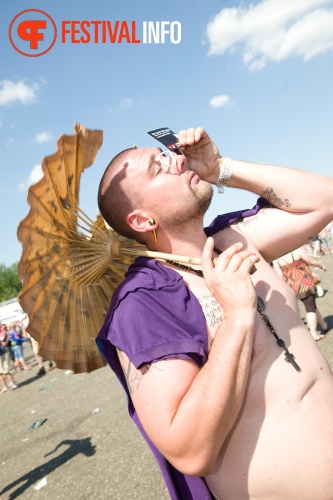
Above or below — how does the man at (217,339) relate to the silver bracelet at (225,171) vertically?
below

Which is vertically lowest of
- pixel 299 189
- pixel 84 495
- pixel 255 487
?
pixel 84 495

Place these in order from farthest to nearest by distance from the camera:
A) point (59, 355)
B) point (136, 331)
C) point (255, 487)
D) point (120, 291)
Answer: point (59, 355) → point (120, 291) → point (255, 487) → point (136, 331)

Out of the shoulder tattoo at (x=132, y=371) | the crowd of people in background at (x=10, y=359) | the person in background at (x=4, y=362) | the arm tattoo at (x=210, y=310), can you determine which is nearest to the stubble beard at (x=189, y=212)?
the arm tattoo at (x=210, y=310)

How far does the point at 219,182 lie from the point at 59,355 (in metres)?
1.40

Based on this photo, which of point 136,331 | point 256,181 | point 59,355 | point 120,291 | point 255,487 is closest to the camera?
point 136,331

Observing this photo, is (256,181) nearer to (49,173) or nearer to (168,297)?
(168,297)

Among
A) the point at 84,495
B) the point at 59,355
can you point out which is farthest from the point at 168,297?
the point at 84,495

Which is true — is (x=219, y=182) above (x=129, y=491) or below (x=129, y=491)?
above

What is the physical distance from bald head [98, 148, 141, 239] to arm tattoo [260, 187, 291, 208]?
0.80 metres

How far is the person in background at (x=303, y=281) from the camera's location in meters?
7.29

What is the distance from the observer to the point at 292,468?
1.60 m

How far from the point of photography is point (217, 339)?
4.98ft

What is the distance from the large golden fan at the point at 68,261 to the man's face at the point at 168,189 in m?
0.22

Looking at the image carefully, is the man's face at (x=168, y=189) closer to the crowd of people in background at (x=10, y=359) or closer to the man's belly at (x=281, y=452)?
the man's belly at (x=281, y=452)
